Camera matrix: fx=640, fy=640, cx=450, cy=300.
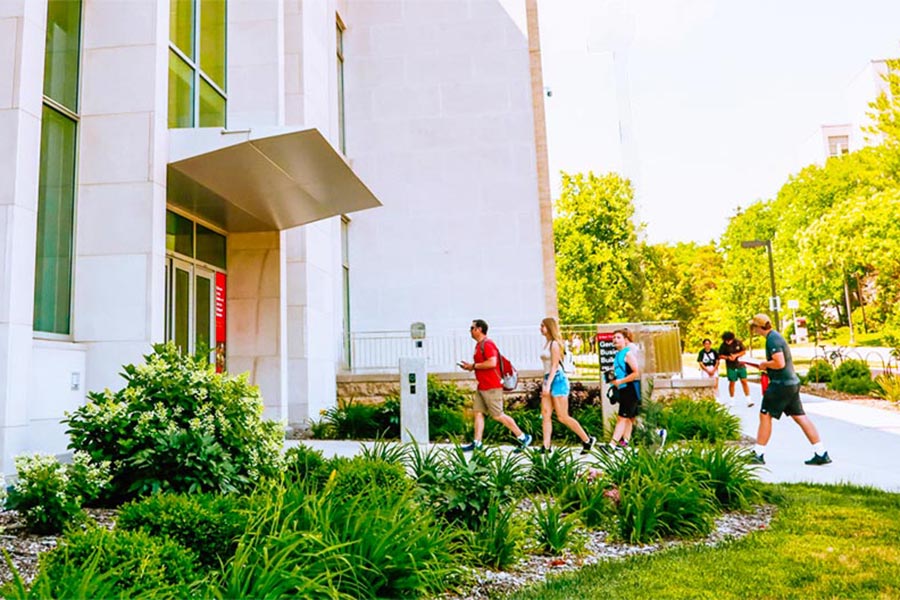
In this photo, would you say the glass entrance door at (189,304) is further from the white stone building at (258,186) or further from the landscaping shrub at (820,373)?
the landscaping shrub at (820,373)

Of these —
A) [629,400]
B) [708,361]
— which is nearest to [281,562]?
[629,400]

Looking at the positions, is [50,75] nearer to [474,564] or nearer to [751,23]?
[474,564]

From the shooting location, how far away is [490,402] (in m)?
8.95

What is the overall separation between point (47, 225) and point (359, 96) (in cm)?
1297

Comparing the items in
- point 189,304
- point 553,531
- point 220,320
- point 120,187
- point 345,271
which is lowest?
point 553,531

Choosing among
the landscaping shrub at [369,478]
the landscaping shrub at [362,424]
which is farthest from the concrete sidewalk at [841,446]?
the landscaping shrub at [362,424]

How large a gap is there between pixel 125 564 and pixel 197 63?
31.7 feet

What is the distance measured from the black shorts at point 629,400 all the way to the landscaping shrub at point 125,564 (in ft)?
20.3

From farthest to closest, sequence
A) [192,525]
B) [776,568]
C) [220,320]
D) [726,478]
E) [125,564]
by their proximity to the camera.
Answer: [220,320]
[726,478]
[776,568]
[192,525]
[125,564]

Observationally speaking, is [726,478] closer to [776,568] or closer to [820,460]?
[776,568]

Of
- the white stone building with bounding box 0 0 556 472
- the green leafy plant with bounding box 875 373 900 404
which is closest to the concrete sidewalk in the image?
the green leafy plant with bounding box 875 373 900 404

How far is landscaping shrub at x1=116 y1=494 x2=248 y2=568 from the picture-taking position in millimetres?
3625

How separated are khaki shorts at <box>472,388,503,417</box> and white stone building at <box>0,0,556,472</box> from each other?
3.98 metres

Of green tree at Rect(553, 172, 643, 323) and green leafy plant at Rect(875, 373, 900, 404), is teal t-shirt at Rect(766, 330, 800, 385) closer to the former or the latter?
green tree at Rect(553, 172, 643, 323)
